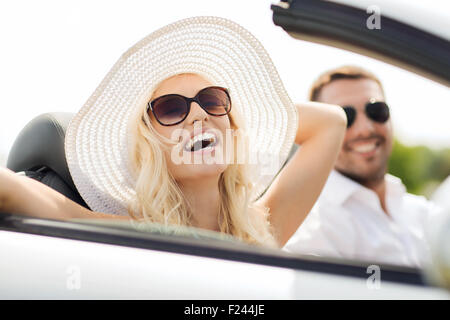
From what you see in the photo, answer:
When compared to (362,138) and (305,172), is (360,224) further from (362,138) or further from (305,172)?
(305,172)

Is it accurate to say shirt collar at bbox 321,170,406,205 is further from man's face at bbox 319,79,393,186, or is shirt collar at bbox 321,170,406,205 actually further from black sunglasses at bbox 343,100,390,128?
black sunglasses at bbox 343,100,390,128

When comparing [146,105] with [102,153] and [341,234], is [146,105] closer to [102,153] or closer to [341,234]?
[102,153]

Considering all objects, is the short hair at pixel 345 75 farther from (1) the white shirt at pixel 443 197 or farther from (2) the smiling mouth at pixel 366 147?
(1) the white shirt at pixel 443 197

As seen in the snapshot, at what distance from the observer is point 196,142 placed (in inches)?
77.3

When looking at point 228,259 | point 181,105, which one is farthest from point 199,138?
point 228,259

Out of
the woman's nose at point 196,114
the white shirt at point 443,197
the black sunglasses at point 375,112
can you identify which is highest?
the black sunglasses at point 375,112

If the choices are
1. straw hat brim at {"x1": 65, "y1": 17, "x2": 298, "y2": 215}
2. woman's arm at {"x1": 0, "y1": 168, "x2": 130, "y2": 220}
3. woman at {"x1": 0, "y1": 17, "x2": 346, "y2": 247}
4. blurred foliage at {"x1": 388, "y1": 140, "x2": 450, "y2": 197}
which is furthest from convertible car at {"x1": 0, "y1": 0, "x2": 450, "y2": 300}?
blurred foliage at {"x1": 388, "y1": 140, "x2": 450, "y2": 197}

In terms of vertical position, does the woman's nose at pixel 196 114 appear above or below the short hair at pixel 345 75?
below

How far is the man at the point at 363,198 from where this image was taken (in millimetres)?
2711

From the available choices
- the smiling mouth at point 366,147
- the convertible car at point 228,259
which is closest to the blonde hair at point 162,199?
the convertible car at point 228,259

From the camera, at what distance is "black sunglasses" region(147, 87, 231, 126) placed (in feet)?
6.56

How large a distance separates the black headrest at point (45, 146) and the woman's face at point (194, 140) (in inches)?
16.1
